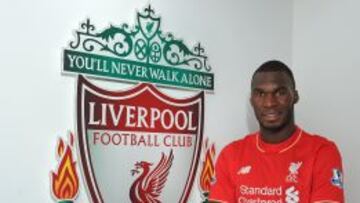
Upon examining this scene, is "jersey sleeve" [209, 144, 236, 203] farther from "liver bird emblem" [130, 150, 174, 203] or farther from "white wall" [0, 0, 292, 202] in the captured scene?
"white wall" [0, 0, 292, 202]

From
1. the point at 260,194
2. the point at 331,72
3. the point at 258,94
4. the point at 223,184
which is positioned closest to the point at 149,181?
the point at 223,184

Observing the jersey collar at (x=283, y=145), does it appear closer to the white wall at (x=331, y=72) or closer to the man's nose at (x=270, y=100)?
the man's nose at (x=270, y=100)

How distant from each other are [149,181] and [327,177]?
55 cm

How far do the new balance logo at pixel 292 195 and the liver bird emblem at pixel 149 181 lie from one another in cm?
39

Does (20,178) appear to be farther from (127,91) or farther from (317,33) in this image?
(317,33)

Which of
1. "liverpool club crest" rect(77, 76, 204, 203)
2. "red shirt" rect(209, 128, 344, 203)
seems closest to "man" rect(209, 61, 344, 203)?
"red shirt" rect(209, 128, 344, 203)

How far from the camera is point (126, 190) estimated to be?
4.77ft

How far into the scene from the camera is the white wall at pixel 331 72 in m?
1.81

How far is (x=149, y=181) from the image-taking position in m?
1.51

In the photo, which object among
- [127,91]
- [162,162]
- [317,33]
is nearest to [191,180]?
[162,162]

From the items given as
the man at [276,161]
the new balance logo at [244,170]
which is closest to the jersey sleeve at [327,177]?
the man at [276,161]

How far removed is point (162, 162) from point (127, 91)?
0.27 meters

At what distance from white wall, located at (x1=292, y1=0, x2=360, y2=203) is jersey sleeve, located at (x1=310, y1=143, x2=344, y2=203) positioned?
1.31ft

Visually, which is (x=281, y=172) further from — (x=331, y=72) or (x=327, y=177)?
(x=331, y=72)
